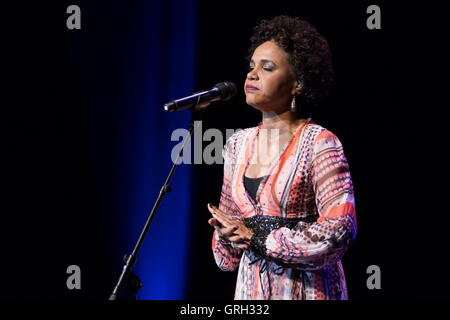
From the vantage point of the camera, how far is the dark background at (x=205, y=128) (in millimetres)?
2779

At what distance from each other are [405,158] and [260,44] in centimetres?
120

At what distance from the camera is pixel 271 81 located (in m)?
1.95

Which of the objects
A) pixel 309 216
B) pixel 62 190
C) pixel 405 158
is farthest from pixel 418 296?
pixel 62 190

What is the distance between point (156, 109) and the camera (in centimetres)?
323

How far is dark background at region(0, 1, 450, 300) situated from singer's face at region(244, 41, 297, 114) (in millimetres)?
1052

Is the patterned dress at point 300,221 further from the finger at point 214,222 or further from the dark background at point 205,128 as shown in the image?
the dark background at point 205,128

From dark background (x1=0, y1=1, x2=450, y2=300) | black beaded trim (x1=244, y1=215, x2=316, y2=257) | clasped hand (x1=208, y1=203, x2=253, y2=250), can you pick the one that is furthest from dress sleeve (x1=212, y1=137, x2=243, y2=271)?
dark background (x1=0, y1=1, x2=450, y2=300)

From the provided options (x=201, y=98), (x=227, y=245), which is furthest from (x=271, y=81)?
(x=227, y=245)

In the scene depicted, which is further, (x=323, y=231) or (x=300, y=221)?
(x=300, y=221)

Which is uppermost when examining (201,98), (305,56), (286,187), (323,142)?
(305,56)

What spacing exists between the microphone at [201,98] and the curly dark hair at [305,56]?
0.30 meters

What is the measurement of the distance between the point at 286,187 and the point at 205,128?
1.55 metres

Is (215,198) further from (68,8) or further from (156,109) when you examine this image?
(68,8)

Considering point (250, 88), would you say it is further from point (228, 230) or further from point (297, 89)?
point (228, 230)
